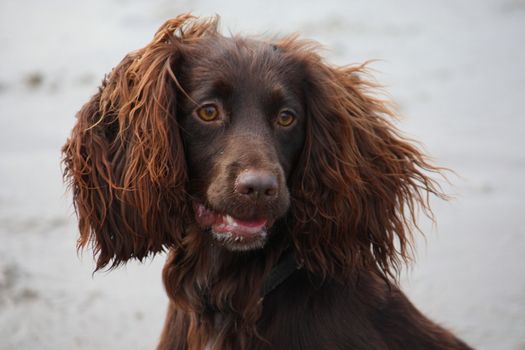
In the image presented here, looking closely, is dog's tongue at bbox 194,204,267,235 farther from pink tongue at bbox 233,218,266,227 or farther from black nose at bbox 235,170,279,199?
black nose at bbox 235,170,279,199

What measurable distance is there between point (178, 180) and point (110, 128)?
39 centimetres

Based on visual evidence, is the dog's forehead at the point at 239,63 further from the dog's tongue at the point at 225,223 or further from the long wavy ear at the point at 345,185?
the dog's tongue at the point at 225,223

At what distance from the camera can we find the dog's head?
3.13 m

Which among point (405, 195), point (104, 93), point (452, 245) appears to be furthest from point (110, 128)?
point (452, 245)

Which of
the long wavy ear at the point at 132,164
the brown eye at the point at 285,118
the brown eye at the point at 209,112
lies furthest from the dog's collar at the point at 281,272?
the brown eye at the point at 209,112

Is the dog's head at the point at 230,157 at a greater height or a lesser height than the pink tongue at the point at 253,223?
greater

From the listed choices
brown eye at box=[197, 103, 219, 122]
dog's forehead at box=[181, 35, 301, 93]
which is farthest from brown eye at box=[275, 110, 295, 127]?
brown eye at box=[197, 103, 219, 122]

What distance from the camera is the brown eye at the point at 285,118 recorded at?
10.8ft

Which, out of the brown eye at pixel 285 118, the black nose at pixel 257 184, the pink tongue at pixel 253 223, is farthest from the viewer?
the brown eye at pixel 285 118

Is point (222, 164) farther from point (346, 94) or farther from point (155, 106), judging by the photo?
point (346, 94)

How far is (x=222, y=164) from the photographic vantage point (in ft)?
10.1

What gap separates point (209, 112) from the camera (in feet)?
10.5

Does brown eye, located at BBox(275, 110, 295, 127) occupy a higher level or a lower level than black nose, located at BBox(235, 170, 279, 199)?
higher

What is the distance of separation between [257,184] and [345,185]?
54 centimetres
